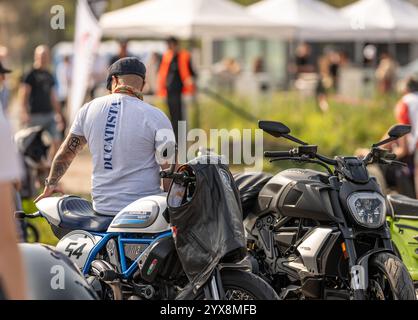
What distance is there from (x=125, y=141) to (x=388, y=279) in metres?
1.75

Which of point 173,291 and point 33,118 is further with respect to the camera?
point 33,118

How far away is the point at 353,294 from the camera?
593cm

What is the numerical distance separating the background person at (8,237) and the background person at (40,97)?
11504mm

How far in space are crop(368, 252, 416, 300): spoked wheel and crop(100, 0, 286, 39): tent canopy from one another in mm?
14340

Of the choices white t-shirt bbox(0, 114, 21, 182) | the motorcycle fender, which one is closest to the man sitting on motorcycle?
the motorcycle fender

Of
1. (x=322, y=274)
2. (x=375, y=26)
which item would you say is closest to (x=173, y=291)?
(x=322, y=274)

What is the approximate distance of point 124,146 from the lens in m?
6.34

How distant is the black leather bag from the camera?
214 inches

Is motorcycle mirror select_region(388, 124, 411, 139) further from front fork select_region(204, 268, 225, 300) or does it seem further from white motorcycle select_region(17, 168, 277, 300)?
front fork select_region(204, 268, 225, 300)

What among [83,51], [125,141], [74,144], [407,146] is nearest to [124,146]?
[125,141]

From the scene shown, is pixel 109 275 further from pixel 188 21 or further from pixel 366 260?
pixel 188 21

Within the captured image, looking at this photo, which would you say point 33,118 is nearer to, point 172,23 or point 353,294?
point 172,23
